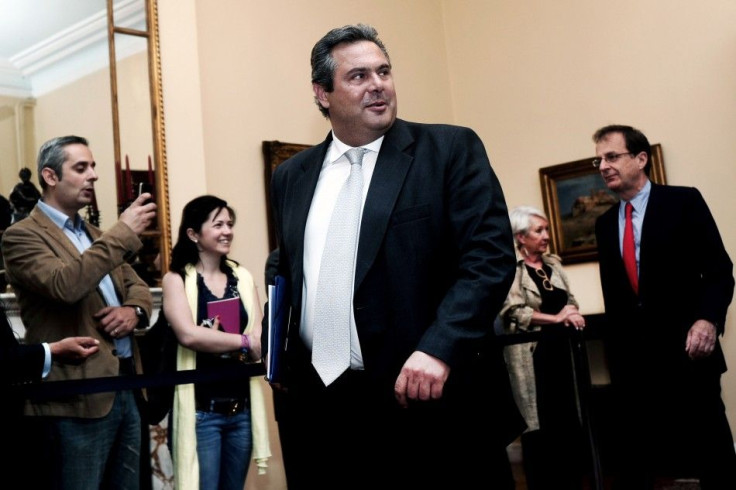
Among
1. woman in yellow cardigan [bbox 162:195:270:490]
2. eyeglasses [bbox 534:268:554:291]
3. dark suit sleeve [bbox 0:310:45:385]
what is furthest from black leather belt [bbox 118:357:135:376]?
eyeglasses [bbox 534:268:554:291]

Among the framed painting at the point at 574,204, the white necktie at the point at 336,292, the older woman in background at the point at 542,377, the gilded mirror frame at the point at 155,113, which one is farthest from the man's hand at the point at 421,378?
the framed painting at the point at 574,204

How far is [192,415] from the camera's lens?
3.54m

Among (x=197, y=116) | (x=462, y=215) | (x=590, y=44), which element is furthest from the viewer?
(x=590, y=44)

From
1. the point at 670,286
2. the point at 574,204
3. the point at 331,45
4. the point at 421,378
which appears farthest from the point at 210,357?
the point at 574,204

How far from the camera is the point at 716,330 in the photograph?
3.72m

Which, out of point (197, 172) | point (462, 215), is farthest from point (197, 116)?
point (462, 215)

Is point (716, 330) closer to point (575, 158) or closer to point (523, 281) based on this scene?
point (523, 281)

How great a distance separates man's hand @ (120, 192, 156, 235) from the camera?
10.8ft

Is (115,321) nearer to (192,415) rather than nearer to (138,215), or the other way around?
(138,215)

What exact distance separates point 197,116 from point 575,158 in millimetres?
3159

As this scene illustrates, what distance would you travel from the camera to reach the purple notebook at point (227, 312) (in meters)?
3.74

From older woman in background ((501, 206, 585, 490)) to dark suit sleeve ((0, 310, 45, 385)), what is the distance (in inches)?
119

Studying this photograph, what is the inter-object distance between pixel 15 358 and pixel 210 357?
1.23 metres

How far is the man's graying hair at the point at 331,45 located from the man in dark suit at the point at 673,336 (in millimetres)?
2195
